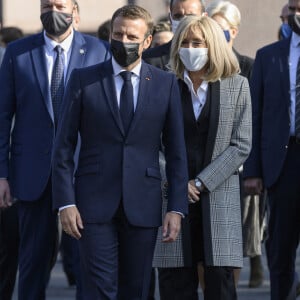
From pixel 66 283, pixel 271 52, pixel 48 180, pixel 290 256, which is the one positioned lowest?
pixel 66 283

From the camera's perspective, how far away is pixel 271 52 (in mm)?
9023

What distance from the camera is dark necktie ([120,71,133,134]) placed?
7504 millimetres

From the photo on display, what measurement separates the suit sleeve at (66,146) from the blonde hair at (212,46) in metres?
0.86

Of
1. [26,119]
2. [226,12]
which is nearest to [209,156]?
[26,119]

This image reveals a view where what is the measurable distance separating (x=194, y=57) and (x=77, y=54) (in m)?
0.82

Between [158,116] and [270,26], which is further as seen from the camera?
[270,26]

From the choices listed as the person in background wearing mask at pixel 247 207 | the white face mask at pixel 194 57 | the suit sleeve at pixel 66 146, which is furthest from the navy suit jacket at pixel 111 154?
the person in background wearing mask at pixel 247 207

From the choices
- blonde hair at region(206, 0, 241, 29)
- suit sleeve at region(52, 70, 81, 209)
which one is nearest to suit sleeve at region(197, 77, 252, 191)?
suit sleeve at region(52, 70, 81, 209)

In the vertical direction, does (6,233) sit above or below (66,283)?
above

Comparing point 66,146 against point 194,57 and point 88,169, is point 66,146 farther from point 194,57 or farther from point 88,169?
point 194,57

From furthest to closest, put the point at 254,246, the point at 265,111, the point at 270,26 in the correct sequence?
the point at 270,26, the point at 254,246, the point at 265,111

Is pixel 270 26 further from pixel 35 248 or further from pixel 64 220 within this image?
pixel 64 220

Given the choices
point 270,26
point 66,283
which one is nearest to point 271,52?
point 66,283

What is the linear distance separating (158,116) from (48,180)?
1.13 meters
